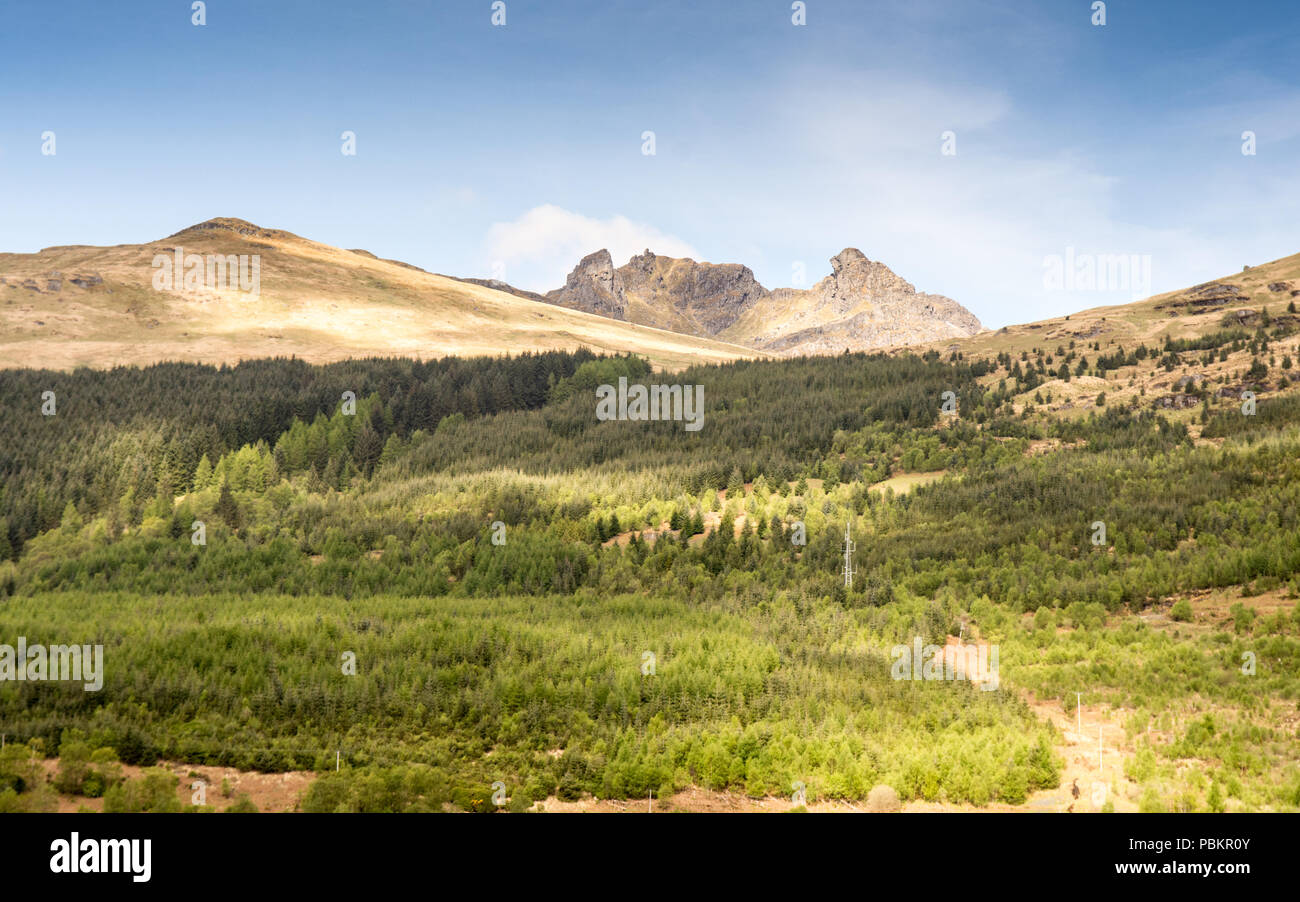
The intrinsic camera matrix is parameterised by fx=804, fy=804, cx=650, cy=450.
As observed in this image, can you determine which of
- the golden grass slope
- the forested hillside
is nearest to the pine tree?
the forested hillside

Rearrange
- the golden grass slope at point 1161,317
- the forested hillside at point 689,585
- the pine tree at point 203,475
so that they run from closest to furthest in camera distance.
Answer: the forested hillside at point 689,585
the pine tree at point 203,475
the golden grass slope at point 1161,317

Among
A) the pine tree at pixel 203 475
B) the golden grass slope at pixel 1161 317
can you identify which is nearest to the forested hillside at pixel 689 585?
the pine tree at pixel 203 475

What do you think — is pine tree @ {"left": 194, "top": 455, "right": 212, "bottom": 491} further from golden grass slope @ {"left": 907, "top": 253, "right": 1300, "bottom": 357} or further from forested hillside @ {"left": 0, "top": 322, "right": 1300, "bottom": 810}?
golden grass slope @ {"left": 907, "top": 253, "right": 1300, "bottom": 357}

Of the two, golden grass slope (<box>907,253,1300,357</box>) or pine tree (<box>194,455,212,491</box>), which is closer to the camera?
pine tree (<box>194,455,212,491</box>)

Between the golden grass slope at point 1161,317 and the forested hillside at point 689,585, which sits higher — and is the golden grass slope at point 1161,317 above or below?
above

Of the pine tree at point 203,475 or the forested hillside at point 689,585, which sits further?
the pine tree at point 203,475

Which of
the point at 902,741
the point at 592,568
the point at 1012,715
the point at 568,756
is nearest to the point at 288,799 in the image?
the point at 568,756

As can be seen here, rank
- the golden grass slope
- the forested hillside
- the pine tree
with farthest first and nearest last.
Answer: the golden grass slope
the pine tree
the forested hillside

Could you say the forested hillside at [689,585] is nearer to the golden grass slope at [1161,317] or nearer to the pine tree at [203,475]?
the pine tree at [203,475]

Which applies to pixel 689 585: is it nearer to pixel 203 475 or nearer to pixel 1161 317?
pixel 203 475

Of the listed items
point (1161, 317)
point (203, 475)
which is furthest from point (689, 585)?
point (1161, 317)

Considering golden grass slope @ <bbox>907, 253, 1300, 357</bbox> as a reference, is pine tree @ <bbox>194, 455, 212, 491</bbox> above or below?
below

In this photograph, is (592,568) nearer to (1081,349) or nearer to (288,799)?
(288,799)

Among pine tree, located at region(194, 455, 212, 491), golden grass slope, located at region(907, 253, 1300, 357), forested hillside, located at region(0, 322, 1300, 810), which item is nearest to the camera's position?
forested hillside, located at region(0, 322, 1300, 810)
